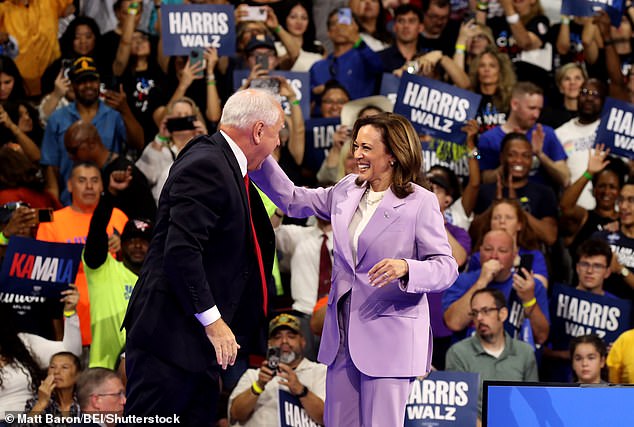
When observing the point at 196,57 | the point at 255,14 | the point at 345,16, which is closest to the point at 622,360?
the point at 345,16

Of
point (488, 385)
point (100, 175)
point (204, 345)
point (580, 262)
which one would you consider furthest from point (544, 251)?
point (204, 345)

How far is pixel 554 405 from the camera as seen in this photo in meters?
3.85

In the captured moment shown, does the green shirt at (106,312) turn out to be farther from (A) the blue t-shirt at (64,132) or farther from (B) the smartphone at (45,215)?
(A) the blue t-shirt at (64,132)

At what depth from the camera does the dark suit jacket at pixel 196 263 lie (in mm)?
3580

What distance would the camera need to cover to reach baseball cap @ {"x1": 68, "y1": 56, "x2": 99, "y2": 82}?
25.3 feet

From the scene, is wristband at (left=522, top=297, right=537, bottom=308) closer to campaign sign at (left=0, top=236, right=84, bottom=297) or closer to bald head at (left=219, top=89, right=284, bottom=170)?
campaign sign at (left=0, top=236, right=84, bottom=297)

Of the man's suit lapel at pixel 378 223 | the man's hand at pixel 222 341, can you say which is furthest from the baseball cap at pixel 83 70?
the man's hand at pixel 222 341

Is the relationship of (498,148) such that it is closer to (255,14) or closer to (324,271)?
(324,271)

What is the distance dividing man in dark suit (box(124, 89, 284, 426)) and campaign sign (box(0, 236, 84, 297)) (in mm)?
2319

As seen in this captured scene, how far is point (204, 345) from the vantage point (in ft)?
12.3

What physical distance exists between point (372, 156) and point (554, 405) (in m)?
1.04

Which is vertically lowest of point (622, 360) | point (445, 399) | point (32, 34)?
point (445, 399)

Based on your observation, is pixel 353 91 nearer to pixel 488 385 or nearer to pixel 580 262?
pixel 580 262

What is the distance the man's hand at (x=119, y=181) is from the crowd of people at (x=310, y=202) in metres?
0.01
